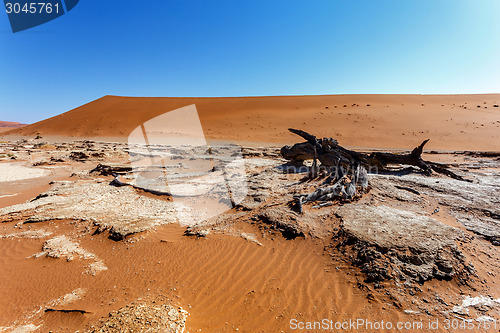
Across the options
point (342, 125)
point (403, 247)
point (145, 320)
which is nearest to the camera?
point (145, 320)

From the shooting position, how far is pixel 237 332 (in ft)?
7.25

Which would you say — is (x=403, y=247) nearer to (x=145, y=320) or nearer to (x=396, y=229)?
(x=396, y=229)

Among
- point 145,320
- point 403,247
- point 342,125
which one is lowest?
point 145,320

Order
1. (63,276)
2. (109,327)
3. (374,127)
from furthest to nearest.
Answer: (374,127), (63,276), (109,327)

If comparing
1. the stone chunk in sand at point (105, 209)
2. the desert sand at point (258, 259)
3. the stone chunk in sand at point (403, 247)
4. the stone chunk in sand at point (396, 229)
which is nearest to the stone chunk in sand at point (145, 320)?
the desert sand at point (258, 259)

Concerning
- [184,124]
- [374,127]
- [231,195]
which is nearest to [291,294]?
[231,195]

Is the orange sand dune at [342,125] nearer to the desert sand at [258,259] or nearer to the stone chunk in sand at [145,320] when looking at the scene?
the desert sand at [258,259]

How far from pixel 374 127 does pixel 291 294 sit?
24.1m

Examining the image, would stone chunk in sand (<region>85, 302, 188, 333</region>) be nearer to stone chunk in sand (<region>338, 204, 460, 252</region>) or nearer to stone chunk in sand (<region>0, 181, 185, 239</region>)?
stone chunk in sand (<region>0, 181, 185, 239</region>)

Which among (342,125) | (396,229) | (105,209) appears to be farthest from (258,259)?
(342,125)

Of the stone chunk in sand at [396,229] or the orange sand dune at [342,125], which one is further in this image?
the orange sand dune at [342,125]

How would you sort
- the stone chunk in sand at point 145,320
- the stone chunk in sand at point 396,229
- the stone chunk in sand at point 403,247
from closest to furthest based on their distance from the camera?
the stone chunk in sand at point 145,320, the stone chunk in sand at point 403,247, the stone chunk in sand at point 396,229

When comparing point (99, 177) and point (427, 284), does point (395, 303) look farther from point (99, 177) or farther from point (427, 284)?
point (99, 177)

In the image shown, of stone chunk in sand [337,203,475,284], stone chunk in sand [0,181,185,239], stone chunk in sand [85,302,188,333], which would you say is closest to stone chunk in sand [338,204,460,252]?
stone chunk in sand [337,203,475,284]
